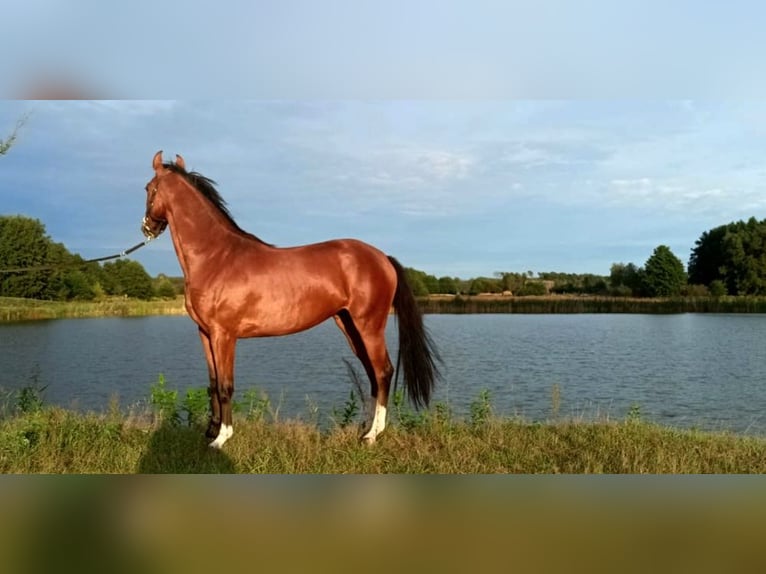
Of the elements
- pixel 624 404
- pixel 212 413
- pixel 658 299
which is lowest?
pixel 624 404

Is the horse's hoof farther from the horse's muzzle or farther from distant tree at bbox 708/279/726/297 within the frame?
distant tree at bbox 708/279/726/297

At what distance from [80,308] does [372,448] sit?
24.3 ft

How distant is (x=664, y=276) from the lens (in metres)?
11.3

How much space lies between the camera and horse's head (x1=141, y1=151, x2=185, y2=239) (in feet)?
15.3

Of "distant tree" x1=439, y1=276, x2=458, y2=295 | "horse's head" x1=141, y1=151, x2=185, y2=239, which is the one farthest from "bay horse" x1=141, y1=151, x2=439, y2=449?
"distant tree" x1=439, y1=276, x2=458, y2=295

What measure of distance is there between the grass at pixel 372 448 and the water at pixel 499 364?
138 cm

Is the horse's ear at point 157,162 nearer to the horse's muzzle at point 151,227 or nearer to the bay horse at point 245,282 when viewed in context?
the bay horse at point 245,282

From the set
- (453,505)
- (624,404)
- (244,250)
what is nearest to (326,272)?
(244,250)

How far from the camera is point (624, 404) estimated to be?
8188 millimetres

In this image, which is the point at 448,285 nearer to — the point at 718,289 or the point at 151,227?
the point at 151,227

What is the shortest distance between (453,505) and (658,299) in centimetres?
1069

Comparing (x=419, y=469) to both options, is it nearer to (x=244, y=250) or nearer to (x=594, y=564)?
(x=594, y=564)

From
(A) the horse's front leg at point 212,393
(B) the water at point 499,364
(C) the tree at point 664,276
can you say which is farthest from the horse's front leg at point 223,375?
(C) the tree at point 664,276

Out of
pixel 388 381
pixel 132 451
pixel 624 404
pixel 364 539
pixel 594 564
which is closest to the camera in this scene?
pixel 594 564
